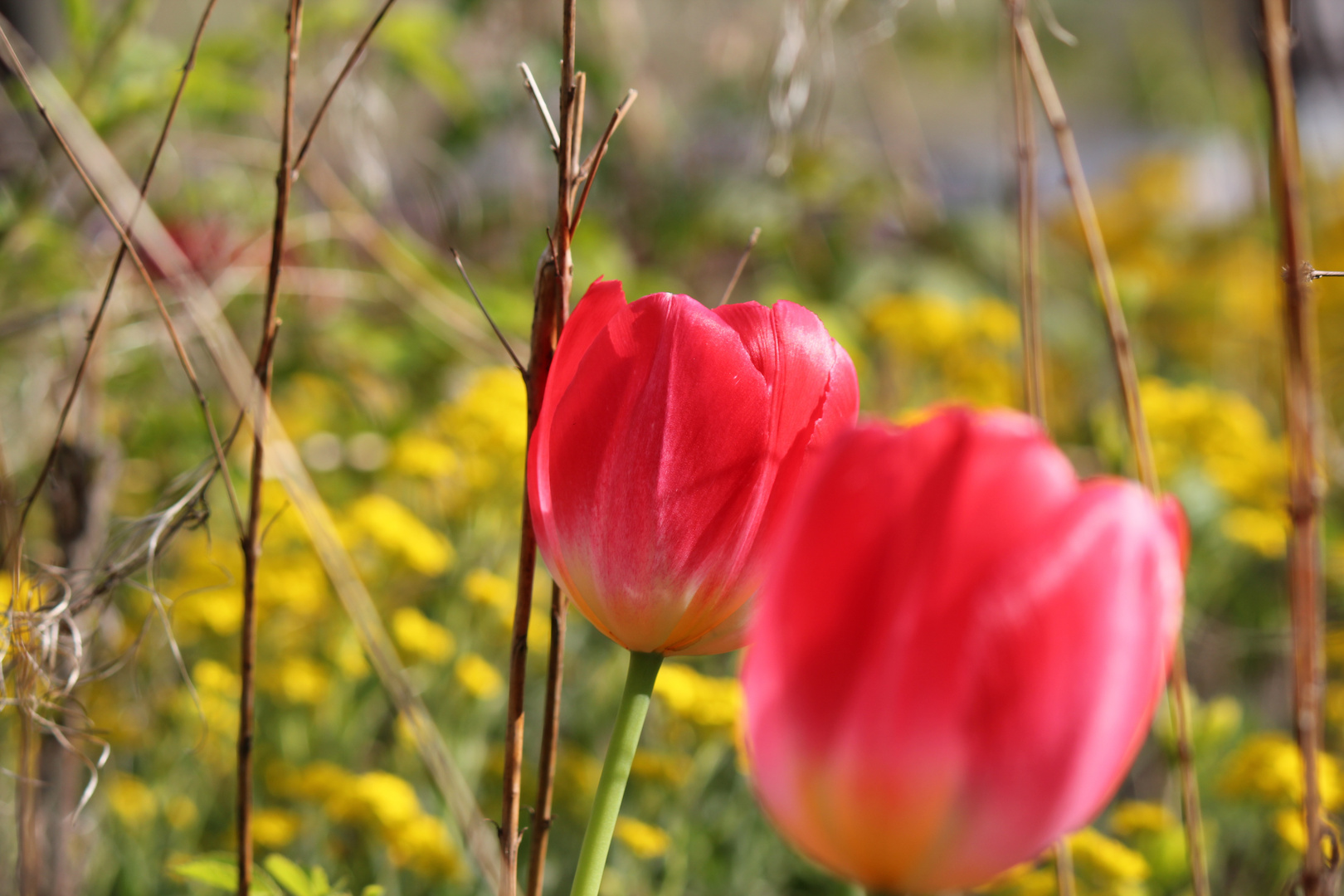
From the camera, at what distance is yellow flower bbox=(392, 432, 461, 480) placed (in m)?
1.00

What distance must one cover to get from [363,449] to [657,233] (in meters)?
0.46

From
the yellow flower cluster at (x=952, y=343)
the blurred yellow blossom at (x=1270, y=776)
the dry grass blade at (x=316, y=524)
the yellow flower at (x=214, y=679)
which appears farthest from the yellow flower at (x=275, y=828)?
the yellow flower cluster at (x=952, y=343)

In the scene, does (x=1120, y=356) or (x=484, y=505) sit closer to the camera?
(x=1120, y=356)

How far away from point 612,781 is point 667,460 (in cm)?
6

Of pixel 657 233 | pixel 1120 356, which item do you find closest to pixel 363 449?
pixel 657 233

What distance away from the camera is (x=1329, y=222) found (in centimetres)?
207

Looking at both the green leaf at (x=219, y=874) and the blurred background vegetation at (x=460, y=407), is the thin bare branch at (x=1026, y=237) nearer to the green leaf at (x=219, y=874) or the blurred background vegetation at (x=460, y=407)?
the blurred background vegetation at (x=460, y=407)

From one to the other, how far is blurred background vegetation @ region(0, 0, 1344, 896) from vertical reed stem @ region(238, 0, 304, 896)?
29 mm

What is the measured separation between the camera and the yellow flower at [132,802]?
0.84 meters

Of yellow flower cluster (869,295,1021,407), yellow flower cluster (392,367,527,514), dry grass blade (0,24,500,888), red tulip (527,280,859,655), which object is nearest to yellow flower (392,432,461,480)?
yellow flower cluster (392,367,527,514)

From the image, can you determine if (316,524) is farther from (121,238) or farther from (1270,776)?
(1270,776)

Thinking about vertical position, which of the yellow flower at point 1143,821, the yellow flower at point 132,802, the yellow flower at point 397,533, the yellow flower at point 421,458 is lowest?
the yellow flower at point 1143,821

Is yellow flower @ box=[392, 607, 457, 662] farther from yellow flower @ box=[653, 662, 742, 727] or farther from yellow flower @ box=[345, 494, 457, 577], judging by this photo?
yellow flower @ box=[653, 662, 742, 727]

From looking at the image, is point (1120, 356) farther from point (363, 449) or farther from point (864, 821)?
point (363, 449)
